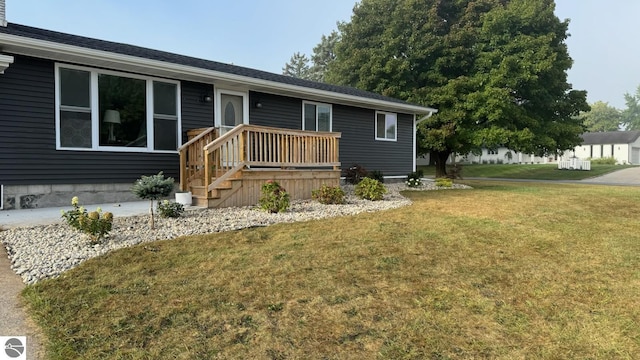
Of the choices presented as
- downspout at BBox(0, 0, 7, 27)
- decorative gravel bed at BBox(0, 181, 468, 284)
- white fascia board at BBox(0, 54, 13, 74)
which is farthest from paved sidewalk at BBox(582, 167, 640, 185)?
downspout at BBox(0, 0, 7, 27)

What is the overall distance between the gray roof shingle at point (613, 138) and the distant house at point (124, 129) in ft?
143

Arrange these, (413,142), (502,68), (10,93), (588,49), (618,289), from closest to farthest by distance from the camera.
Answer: (618,289) → (10,93) → (413,142) → (502,68) → (588,49)

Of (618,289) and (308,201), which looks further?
(308,201)

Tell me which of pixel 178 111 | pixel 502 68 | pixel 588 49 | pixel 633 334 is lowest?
pixel 633 334

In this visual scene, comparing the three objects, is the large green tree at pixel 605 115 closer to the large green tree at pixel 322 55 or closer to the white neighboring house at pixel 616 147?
the white neighboring house at pixel 616 147

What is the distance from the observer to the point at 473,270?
134 inches

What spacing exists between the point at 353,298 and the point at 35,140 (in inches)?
253

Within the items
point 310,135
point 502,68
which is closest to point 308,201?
point 310,135

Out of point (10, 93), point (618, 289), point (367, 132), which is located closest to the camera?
point (618, 289)

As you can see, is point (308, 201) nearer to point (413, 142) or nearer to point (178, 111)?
point (178, 111)

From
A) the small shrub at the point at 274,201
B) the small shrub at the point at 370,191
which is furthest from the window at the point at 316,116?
the small shrub at the point at 274,201

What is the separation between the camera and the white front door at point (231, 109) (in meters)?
8.52

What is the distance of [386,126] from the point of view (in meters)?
12.5

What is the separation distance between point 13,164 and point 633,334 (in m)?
8.18
